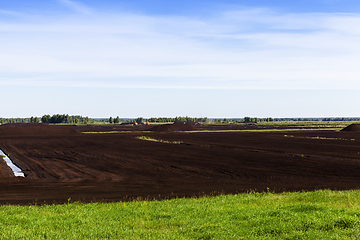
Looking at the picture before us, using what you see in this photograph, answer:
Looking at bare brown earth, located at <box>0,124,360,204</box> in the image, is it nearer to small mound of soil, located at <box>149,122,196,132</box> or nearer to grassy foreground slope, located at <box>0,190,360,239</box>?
grassy foreground slope, located at <box>0,190,360,239</box>

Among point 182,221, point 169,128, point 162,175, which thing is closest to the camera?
point 182,221

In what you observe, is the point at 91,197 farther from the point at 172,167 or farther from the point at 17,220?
the point at 172,167

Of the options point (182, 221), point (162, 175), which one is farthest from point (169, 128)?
point (182, 221)

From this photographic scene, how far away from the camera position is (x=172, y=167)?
1049 inches

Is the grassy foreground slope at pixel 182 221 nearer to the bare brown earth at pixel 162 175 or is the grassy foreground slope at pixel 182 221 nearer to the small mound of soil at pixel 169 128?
the bare brown earth at pixel 162 175

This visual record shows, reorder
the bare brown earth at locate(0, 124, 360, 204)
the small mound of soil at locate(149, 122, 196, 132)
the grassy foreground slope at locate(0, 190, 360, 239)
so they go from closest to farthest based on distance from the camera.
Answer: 1. the grassy foreground slope at locate(0, 190, 360, 239)
2. the bare brown earth at locate(0, 124, 360, 204)
3. the small mound of soil at locate(149, 122, 196, 132)

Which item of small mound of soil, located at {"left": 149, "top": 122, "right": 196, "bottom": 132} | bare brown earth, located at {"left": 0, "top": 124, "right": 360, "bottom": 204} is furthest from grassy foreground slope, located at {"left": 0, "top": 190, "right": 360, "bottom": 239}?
small mound of soil, located at {"left": 149, "top": 122, "right": 196, "bottom": 132}

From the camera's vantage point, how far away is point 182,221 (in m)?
10.4

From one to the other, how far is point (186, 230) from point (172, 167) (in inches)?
675

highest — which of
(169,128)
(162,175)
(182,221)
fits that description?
(169,128)

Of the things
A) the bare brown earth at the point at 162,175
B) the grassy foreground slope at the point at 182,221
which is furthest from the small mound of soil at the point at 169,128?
the grassy foreground slope at the point at 182,221

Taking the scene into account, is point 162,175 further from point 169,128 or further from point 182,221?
point 169,128

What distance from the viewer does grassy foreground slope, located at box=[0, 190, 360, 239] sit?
912cm

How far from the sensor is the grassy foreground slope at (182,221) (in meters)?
9.12
